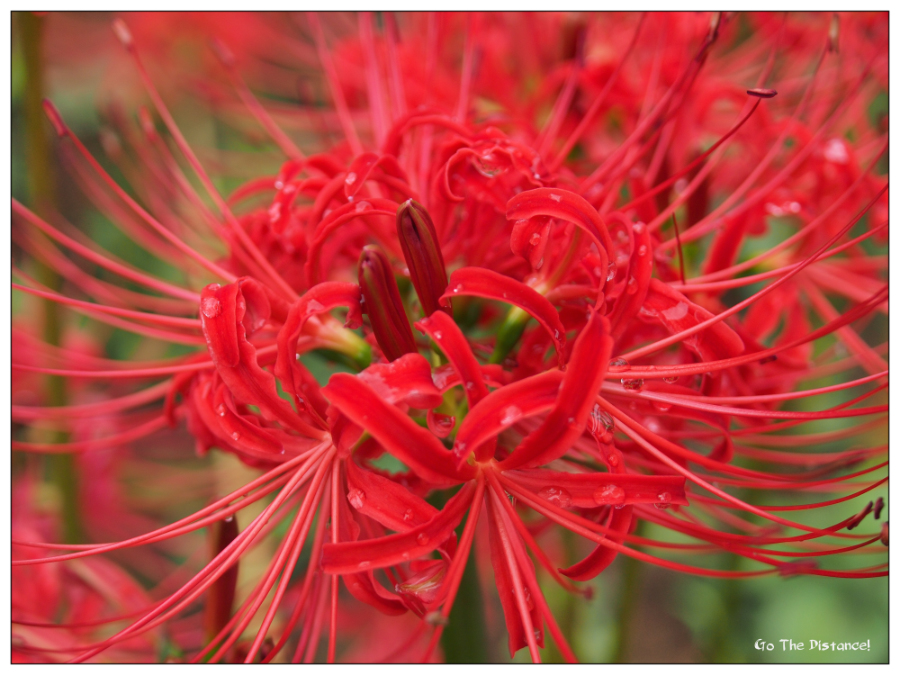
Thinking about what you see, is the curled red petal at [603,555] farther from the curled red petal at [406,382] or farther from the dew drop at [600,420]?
the curled red petal at [406,382]

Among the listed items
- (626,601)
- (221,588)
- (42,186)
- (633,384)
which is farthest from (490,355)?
(42,186)

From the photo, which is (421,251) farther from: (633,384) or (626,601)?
(626,601)

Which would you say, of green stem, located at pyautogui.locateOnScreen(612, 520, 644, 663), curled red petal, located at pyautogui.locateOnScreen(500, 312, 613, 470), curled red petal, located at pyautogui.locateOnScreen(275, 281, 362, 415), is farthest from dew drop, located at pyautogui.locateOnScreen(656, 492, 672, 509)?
green stem, located at pyautogui.locateOnScreen(612, 520, 644, 663)

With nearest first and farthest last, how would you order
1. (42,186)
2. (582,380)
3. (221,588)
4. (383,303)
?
(582,380), (383,303), (221,588), (42,186)

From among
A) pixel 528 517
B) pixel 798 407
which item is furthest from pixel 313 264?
pixel 798 407

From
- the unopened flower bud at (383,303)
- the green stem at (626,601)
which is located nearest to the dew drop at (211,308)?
the unopened flower bud at (383,303)
